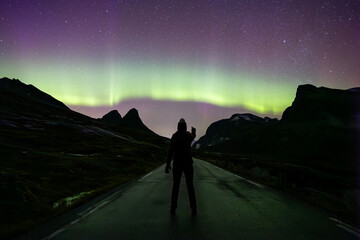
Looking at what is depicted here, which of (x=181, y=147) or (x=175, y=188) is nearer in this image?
(x=175, y=188)

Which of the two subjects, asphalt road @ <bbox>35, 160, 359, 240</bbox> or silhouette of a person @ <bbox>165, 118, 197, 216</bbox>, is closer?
asphalt road @ <bbox>35, 160, 359, 240</bbox>

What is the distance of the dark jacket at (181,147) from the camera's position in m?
6.86

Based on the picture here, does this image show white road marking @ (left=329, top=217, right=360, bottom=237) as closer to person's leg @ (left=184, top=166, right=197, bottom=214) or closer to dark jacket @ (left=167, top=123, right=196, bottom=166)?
person's leg @ (left=184, top=166, right=197, bottom=214)

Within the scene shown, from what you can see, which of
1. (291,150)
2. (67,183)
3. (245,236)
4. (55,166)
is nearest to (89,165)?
(55,166)

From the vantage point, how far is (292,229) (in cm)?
531

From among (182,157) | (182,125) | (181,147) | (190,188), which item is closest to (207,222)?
(190,188)

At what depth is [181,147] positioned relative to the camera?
6.91 meters

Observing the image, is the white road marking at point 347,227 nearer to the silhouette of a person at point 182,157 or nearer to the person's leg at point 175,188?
the silhouette of a person at point 182,157

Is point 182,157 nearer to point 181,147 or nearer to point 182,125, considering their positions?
point 181,147

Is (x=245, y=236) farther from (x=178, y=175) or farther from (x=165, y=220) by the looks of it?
(x=178, y=175)

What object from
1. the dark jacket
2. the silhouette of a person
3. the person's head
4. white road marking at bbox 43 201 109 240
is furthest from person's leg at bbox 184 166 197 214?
white road marking at bbox 43 201 109 240

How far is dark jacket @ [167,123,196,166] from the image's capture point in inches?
270

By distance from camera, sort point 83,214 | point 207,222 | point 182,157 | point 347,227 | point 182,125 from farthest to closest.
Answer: point 182,125, point 182,157, point 83,214, point 207,222, point 347,227

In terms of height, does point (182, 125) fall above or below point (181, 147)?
above
